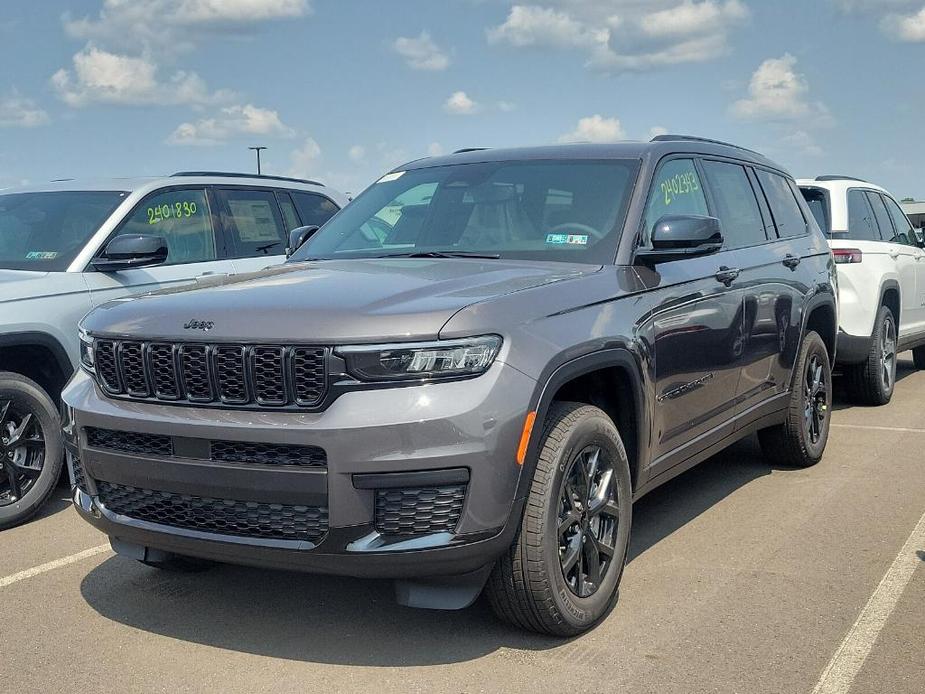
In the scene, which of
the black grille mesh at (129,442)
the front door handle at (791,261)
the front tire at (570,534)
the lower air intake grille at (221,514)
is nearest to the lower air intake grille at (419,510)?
the lower air intake grille at (221,514)

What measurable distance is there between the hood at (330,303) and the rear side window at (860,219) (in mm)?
5194

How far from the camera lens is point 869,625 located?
400cm

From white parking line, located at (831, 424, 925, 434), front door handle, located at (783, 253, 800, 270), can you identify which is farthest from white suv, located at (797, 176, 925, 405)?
front door handle, located at (783, 253, 800, 270)

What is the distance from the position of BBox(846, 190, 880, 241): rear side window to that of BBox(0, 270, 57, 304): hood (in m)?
6.11

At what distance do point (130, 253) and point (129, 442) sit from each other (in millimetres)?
2623

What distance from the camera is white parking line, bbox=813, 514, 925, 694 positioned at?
3521mm

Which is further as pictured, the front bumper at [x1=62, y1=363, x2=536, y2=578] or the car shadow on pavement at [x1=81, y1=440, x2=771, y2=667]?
the car shadow on pavement at [x1=81, y1=440, x2=771, y2=667]

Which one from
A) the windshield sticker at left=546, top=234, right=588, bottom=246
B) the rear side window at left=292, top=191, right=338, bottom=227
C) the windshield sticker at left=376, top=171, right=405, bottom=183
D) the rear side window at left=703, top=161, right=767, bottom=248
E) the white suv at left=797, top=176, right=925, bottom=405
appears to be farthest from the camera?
the white suv at left=797, top=176, right=925, bottom=405

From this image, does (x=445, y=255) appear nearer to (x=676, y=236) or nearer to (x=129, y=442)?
(x=676, y=236)

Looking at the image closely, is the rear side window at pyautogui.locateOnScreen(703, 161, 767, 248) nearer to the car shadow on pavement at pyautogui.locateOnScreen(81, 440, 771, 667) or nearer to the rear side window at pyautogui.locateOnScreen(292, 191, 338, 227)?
the car shadow on pavement at pyautogui.locateOnScreen(81, 440, 771, 667)

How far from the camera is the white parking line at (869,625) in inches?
139

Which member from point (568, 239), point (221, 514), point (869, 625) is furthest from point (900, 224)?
point (221, 514)

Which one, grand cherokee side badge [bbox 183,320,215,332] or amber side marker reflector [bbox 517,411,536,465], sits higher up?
grand cherokee side badge [bbox 183,320,215,332]

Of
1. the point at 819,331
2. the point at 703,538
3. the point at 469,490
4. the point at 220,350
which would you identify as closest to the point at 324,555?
the point at 469,490
